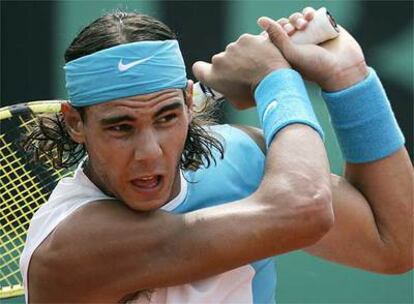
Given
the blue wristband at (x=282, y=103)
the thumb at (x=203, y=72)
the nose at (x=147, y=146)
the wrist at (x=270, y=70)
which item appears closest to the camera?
the nose at (x=147, y=146)

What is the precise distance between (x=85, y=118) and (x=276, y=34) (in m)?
0.57

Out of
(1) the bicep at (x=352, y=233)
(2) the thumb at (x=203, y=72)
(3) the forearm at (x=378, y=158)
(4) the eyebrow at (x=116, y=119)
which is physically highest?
(4) the eyebrow at (x=116, y=119)

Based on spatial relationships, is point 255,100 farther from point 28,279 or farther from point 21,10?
point 21,10

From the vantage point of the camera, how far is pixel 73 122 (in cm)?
286

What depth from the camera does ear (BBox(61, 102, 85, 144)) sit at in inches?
111

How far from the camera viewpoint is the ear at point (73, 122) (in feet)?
9.26

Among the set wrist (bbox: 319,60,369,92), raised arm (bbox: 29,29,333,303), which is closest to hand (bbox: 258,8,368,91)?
wrist (bbox: 319,60,369,92)

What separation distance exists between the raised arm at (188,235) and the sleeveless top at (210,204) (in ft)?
0.20

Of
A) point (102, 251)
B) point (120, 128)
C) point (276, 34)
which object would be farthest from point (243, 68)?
point (102, 251)

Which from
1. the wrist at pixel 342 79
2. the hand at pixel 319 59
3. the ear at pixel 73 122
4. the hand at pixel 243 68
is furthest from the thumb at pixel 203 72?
the ear at pixel 73 122

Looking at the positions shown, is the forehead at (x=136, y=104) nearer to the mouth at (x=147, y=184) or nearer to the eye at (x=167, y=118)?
the eye at (x=167, y=118)

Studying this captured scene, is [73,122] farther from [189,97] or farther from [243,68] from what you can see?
[243,68]

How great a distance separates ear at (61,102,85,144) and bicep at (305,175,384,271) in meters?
Answer: 0.69

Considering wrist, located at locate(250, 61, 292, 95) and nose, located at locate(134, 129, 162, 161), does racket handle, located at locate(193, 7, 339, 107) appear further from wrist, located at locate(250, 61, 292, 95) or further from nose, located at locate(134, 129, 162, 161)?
nose, located at locate(134, 129, 162, 161)
